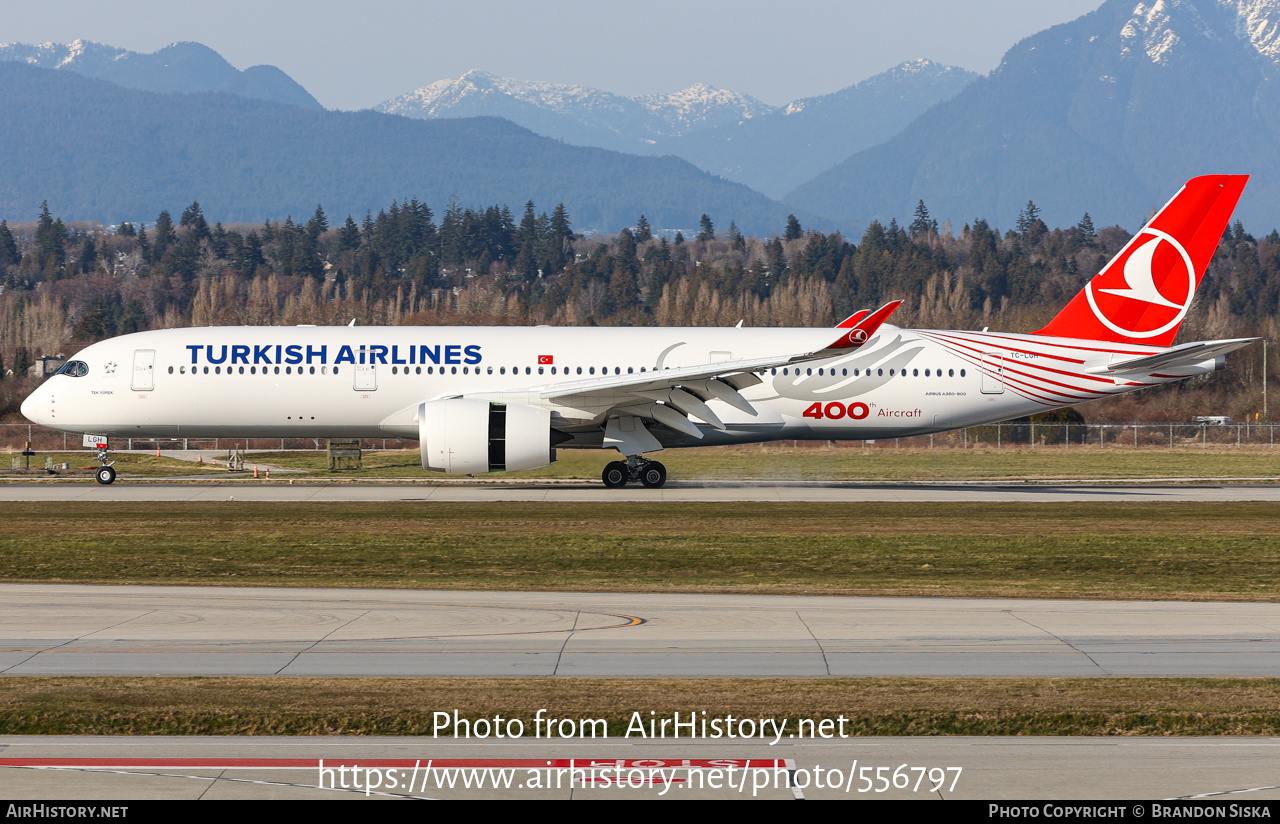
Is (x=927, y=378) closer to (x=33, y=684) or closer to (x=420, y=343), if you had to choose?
(x=420, y=343)

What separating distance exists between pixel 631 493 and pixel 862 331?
709cm

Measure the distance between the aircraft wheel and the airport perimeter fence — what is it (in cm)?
1550

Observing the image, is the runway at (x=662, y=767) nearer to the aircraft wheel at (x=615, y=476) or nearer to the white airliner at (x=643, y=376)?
the white airliner at (x=643, y=376)

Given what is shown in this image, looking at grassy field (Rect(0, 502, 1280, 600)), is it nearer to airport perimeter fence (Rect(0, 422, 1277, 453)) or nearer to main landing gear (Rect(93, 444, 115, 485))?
main landing gear (Rect(93, 444, 115, 485))

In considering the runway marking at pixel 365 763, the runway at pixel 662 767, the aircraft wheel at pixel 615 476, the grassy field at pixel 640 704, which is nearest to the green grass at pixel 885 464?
the aircraft wheel at pixel 615 476

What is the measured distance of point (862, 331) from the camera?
1177 inches

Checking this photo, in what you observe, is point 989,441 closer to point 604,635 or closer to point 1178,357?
point 1178,357

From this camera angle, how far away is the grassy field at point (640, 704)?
9820 mm

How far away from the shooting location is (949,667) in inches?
481

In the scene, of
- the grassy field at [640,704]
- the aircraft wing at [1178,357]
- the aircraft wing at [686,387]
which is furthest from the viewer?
the aircraft wing at [1178,357]

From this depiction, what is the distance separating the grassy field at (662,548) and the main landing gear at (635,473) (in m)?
4.55

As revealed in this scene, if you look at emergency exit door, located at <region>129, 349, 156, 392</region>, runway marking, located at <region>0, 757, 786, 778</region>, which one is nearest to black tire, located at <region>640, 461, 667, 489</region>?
emergency exit door, located at <region>129, 349, 156, 392</region>

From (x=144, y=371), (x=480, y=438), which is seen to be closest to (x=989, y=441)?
(x=480, y=438)
